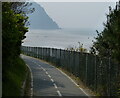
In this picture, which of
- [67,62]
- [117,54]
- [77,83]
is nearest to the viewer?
[117,54]

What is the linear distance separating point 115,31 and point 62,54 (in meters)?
23.7

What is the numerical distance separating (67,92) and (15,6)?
637 inches

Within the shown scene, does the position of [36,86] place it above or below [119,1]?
below

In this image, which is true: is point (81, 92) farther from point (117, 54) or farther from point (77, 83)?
point (117, 54)

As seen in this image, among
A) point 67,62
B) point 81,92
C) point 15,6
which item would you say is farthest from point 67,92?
point 15,6

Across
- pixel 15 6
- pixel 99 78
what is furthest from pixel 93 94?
pixel 15 6

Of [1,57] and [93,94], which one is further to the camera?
[93,94]

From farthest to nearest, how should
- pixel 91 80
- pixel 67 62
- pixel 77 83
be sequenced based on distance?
pixel 67 62 < pixel 77 83 < pixel 91 80

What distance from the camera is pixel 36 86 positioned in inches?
803

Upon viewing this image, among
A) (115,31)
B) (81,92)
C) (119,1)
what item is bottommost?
(81,92)

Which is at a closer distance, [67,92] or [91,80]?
[67,92]

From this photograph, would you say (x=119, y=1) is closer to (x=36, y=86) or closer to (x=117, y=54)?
(x=117, y=54)

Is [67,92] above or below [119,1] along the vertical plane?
below

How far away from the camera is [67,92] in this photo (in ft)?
60.6
